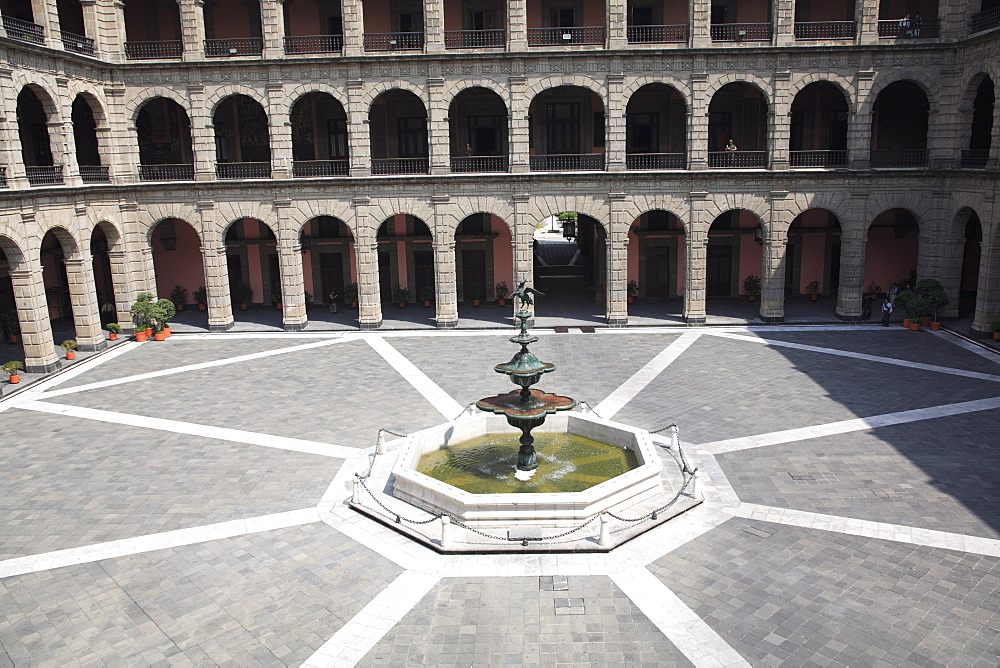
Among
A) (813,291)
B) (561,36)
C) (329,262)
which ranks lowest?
(813,291)

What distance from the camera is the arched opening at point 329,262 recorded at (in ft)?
133

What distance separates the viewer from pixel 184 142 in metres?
39.3

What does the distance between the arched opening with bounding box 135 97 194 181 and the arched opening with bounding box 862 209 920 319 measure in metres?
33.3

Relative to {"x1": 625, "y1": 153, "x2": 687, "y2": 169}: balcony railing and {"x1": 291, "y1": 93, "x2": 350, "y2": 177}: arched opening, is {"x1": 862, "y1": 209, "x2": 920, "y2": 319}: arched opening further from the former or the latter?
{"x1": 291, "y1": 93, "x2": 350, "y2": 177}: arched opening

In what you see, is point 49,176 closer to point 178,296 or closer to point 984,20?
point 178,296

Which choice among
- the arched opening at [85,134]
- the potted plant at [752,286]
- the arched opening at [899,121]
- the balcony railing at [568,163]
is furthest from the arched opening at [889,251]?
the arched opening at [85,134]

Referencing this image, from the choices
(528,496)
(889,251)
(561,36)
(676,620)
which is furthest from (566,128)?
(676,620)

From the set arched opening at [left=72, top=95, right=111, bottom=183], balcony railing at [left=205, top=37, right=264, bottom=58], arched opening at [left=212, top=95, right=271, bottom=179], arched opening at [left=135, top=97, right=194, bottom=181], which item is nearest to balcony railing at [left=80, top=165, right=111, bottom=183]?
arched opening at [left=72, top=95, right=111, bottom=183]

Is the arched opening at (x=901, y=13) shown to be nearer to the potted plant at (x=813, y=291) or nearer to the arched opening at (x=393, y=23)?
the potted plant at (x=813, y=291)

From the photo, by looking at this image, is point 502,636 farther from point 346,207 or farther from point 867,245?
point 867,245

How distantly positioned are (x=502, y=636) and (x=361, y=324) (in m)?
24.4

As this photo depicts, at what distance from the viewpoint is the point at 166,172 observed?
38.1m

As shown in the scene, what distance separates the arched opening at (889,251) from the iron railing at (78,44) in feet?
120

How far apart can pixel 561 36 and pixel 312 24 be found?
11630 millimetres
